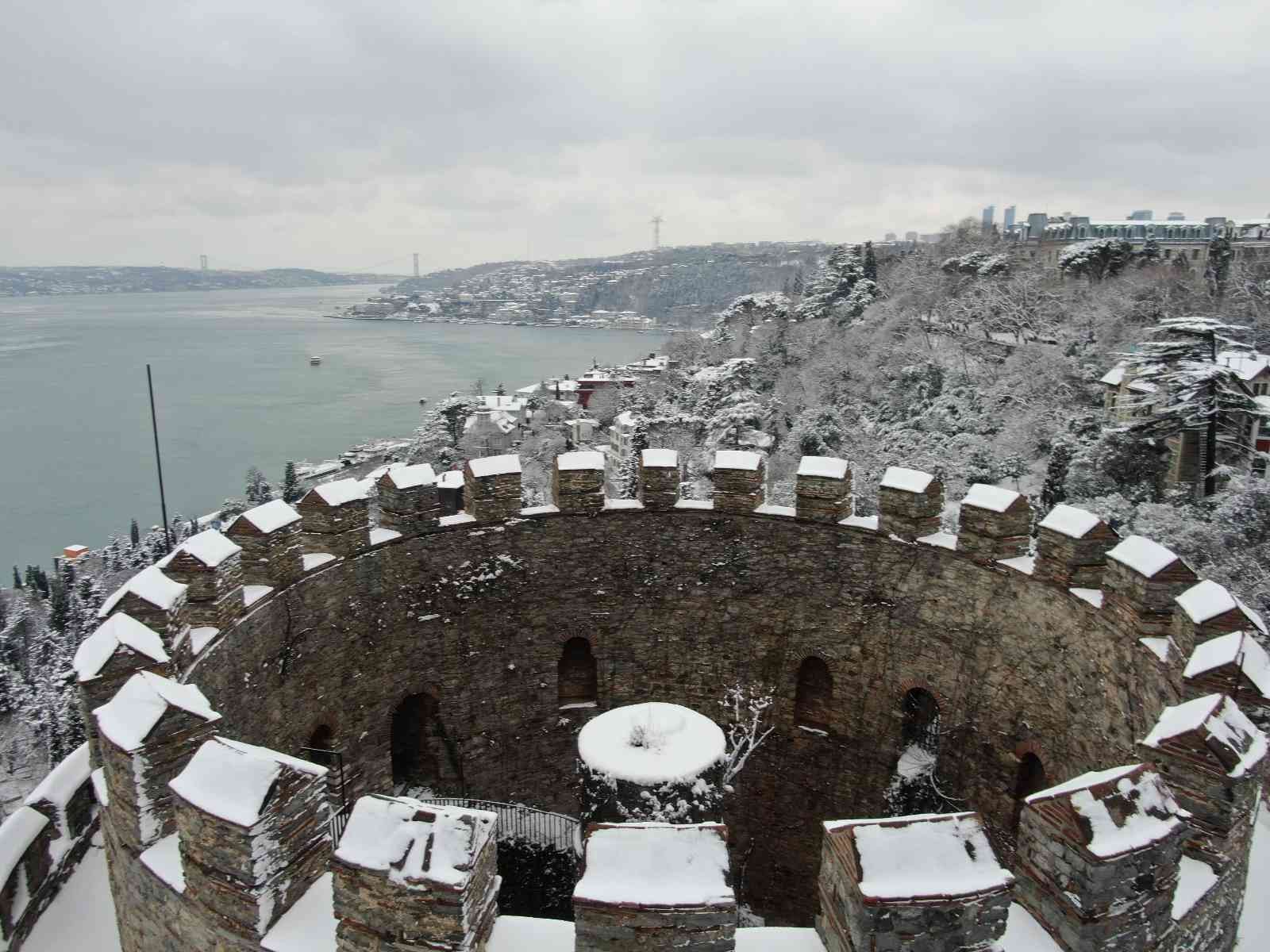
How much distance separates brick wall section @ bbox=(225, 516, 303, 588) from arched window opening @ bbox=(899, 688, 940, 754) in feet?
21.6

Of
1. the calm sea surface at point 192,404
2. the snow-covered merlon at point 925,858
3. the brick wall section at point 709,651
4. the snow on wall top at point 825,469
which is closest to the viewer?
the snow-covered merlon at point 925,858

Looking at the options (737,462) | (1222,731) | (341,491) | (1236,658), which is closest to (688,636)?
(737,462)

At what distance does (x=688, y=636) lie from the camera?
33.6 ft

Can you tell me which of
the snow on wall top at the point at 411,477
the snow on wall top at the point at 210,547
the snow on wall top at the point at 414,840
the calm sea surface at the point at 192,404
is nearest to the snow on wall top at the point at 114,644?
the snow on wall top at the point at 210,547

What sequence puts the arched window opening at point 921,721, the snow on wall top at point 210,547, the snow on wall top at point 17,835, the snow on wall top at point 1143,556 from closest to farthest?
the snow on wall top at point 17,835 < the snow on wall top at point 210,547 < the snow on wall top at point 1143,556 < the arched window opening at point 921,721

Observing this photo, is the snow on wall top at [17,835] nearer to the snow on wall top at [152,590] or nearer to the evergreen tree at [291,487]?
the snow on wall top at [152,590]

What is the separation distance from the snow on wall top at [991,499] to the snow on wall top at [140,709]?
265 inches

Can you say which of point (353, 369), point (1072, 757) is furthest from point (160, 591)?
point (353, 369)

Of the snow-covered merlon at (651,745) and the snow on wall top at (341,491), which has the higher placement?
the snow on wall top at (341,491)

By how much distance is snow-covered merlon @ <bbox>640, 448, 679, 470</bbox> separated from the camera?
966cm

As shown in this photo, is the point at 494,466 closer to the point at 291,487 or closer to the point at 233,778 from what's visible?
the point at 233,778

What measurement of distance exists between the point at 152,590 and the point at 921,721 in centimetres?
763

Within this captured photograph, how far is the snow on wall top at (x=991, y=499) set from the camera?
834cm

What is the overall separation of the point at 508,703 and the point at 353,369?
389 feet
